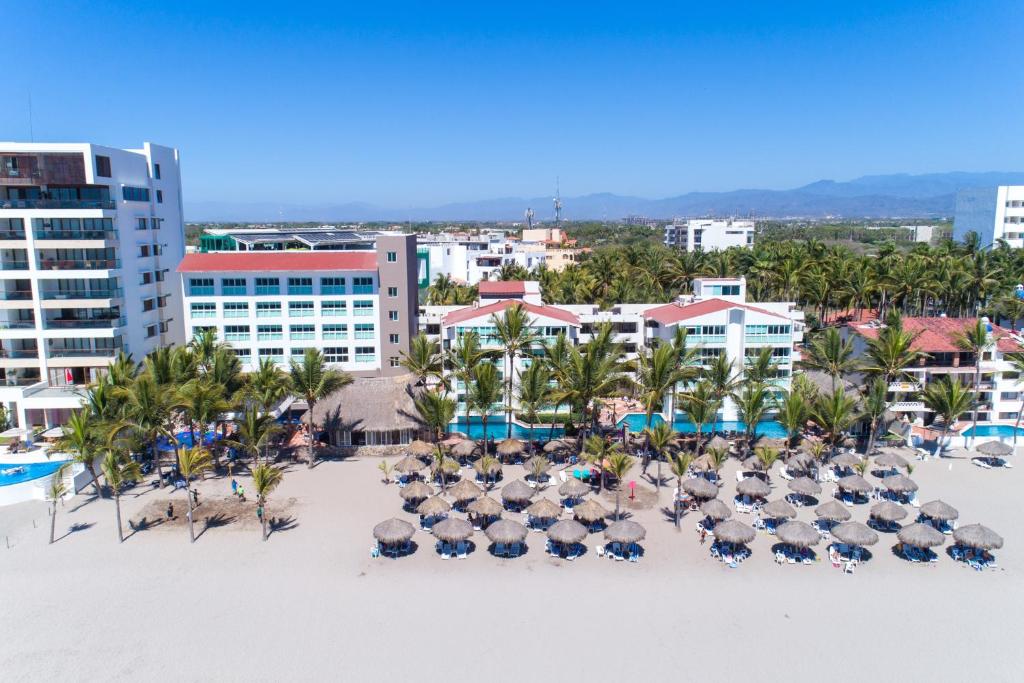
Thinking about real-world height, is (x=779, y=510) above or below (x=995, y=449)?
below

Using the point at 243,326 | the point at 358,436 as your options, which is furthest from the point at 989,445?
the point at 243,326

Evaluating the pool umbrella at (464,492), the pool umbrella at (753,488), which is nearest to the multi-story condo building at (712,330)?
the pool umbrella at (753,488)

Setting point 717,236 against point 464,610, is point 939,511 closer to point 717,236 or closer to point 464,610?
point 464,610

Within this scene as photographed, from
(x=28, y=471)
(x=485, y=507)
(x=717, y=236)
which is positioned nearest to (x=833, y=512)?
(x=485, y=507)

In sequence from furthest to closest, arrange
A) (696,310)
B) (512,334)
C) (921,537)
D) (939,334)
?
(939,334) < (696,310) < (512,334) < (921,537)

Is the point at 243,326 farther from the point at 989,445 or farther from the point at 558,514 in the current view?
the point at 989,445

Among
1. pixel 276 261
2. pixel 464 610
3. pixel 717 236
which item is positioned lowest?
pixel 464 610

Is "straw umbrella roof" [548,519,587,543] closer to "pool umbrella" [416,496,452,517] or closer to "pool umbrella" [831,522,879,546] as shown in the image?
"pool umbrella" [416,496,452,517]
